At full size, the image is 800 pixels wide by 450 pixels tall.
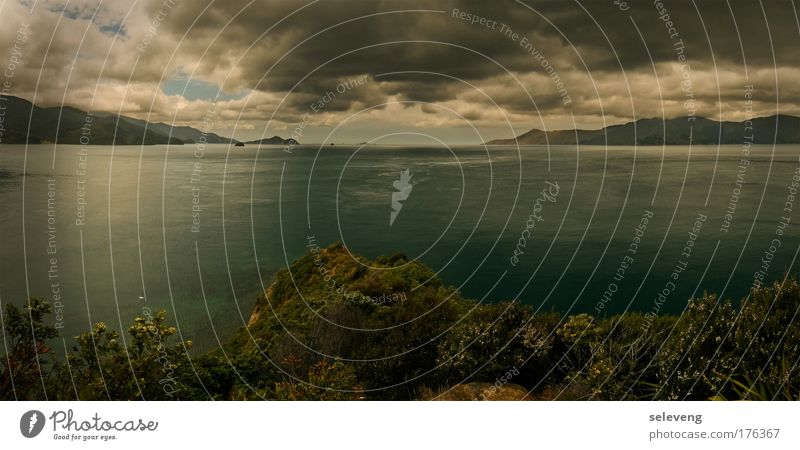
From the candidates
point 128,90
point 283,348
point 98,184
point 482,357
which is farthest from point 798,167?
point 98,184

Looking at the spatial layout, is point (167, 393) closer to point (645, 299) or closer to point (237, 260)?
point (237, 260)

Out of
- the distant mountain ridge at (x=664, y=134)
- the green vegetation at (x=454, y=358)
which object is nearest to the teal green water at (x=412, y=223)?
the distant mountain ridge at (x=664, y=134)

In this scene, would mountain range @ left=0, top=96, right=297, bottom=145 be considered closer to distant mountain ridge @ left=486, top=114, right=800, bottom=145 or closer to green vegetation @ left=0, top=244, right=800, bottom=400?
green vegetation @ left=0, top=244, right=800, bottom=400

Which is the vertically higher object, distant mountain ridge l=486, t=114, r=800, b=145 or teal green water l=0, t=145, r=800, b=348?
distant mountain ridge l=486, t=114, r=800, b=145

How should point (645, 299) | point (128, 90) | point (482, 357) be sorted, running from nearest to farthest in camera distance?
point (482, 357)
point (128, 90)
point (645, 299)

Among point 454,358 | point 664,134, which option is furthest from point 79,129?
point 664,134

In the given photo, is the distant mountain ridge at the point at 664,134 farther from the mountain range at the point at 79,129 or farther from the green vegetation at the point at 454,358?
the mountain range at the point at 79,129

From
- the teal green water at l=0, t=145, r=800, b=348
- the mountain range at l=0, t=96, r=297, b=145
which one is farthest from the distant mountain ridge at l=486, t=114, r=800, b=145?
the mountain range at l=0, t=96, r=297, b=145
